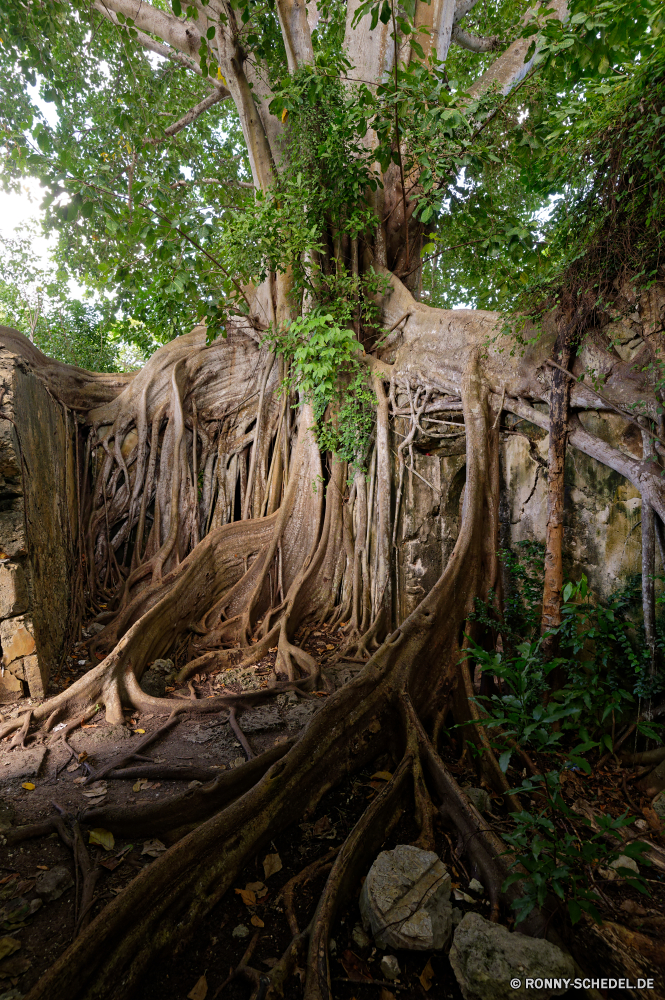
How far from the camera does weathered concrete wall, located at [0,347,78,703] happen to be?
343 cm

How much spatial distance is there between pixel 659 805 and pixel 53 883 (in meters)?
2.75

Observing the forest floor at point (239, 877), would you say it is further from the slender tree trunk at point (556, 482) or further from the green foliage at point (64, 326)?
the green foliage at point (64, 326)

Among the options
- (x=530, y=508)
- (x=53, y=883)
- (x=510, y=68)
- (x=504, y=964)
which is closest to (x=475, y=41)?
(x=510, y=68)

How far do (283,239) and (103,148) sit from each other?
11.1ft

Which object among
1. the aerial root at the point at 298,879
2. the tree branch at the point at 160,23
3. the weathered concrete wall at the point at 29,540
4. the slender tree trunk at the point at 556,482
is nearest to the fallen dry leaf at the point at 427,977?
the aerial root at the point at 298,879

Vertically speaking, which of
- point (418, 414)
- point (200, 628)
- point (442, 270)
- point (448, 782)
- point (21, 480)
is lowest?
point (448, 782)

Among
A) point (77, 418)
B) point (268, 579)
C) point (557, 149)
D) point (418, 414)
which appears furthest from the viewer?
point (77, 418)

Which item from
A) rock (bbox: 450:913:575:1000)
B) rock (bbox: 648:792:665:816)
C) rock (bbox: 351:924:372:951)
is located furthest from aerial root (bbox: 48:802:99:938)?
rock (bbox: 648:792:665:816)

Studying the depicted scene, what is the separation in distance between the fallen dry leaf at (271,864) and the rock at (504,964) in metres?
0.75

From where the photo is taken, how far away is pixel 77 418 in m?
5.58

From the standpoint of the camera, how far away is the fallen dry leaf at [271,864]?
2.05 metres

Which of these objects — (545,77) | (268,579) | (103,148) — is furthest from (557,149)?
(103,148)

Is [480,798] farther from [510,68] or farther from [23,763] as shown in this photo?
[510,68]

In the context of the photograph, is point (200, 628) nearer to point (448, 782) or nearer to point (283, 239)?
point (448, 782)
